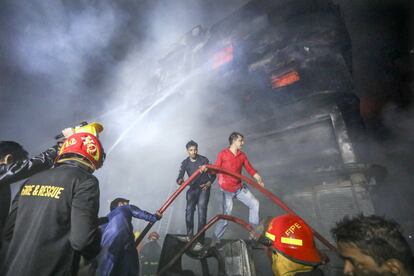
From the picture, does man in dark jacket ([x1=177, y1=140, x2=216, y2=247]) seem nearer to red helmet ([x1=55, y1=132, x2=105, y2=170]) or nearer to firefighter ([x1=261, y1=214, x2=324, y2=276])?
firefighter ([x1=261, y1=214, x2=324, y2=276])

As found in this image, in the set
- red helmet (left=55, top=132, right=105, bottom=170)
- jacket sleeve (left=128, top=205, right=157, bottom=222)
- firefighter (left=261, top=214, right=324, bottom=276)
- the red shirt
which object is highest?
the red shirt

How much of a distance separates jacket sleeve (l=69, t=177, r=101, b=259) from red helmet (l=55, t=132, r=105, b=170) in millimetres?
302

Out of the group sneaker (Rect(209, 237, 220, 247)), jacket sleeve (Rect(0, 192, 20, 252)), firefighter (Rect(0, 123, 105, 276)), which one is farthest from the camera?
sneaker (Rect(209, 237, 220, 247))

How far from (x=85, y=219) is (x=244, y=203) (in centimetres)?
369

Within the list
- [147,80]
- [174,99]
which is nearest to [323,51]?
[174,99]

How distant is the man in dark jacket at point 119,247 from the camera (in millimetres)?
3295

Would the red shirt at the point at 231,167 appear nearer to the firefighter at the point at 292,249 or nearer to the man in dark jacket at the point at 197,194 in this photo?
the man in dark jacket at the point at 197,194

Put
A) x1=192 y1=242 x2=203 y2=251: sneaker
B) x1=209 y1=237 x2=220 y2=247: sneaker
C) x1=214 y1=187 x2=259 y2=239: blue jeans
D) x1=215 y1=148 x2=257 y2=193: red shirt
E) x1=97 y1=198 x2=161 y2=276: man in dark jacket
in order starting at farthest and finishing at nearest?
1. x1=215 y1=148 x2=257 y2=193: red shirt
2. x1=214 y1=187 x2=259 y2=239: blue jeans
3. x1=192 y1=242 x2=203 y2=251: sneaker
4. x1=209 y1=237 x2=220 y2=247: sneaker
5. x1=97 y1=198 x2=161 y2=276: man in dark jacket

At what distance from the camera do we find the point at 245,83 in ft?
34.3

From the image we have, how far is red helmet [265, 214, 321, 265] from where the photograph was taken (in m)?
2.02

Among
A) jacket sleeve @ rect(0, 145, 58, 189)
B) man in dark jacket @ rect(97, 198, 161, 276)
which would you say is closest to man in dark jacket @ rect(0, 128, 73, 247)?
jacket sleeve @ rect(0, 145, 58, 189)

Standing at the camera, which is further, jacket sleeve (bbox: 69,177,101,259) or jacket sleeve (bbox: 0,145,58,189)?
jacket sleeve (bbox: 0,145,58,189)

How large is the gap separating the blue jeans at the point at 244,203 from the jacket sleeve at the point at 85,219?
313 cm

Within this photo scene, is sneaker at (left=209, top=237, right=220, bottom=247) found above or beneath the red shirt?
beneath
